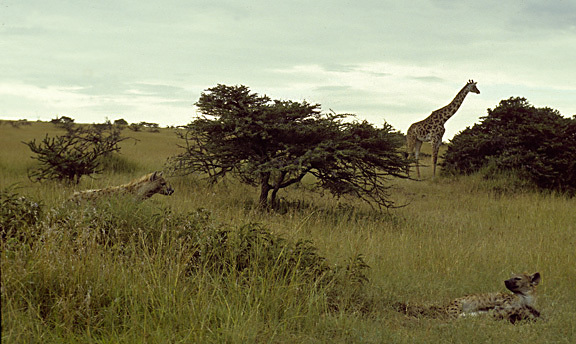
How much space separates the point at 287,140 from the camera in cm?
1089

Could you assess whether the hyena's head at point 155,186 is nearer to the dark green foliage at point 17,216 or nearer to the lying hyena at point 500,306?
the dark green foliage at point 17,216

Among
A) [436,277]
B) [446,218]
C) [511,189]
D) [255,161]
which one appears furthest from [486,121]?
[436,277]

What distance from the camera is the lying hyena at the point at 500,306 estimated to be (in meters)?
5.49

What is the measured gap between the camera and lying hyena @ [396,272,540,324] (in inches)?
216

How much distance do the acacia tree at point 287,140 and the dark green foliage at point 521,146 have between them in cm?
615

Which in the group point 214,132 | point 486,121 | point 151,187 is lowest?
point 151,187

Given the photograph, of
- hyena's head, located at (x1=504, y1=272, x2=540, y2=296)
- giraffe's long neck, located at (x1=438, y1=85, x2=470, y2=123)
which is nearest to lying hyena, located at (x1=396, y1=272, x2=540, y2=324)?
hyena's head, located at (x1=504, y1=272, x2=540, y2=296)

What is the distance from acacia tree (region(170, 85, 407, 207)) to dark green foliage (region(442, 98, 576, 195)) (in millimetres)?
6151

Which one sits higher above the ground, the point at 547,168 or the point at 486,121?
the point at 486,121

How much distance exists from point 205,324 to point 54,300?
1.38 meters

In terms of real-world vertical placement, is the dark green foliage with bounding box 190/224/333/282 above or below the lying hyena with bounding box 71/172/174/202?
below

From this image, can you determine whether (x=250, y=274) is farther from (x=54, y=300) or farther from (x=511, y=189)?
(x=511, y=189)

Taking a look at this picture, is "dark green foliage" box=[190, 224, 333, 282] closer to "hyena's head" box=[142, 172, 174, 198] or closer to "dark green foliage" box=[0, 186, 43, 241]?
"dark green foliage" box=[0, 186, 43, 241]

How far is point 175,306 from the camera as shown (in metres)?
4.59
